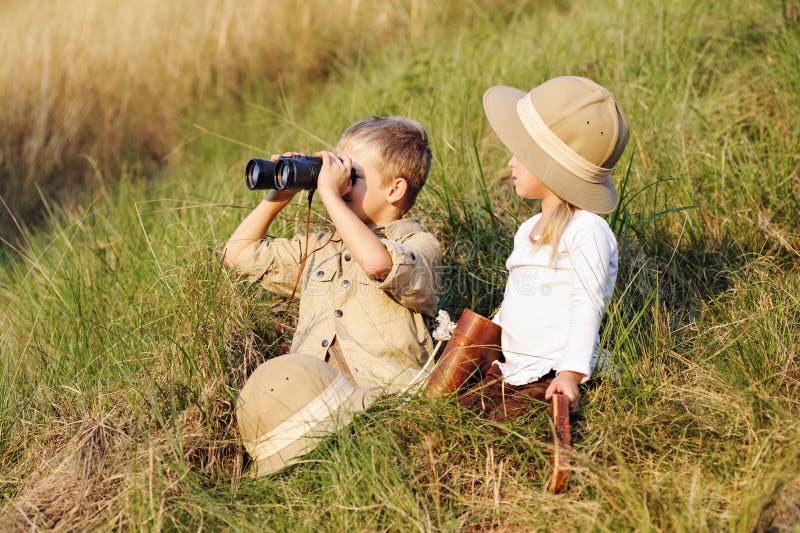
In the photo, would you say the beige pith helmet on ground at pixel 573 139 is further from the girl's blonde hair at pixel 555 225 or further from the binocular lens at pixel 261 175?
the binocular lens at pixel 261 175

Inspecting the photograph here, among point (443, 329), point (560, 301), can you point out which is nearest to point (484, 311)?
point (443, 329)

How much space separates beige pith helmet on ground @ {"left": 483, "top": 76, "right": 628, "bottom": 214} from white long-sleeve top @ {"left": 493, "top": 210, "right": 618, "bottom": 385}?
3.9 inches

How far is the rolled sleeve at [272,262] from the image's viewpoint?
299 centimetres

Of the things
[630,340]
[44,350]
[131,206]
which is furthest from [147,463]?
[131,206]

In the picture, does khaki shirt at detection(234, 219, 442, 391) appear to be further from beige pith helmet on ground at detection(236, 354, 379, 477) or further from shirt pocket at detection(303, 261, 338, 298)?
beige pith helmet on ground at detection(236, 354, 379, 477)

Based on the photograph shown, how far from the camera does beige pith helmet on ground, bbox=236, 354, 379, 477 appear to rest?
245 centimetres

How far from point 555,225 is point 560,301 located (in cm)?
24

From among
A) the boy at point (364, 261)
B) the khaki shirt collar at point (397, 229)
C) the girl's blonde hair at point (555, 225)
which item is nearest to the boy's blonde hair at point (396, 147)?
the boy at point (364, 261)

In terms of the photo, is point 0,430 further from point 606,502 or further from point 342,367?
point 606,502

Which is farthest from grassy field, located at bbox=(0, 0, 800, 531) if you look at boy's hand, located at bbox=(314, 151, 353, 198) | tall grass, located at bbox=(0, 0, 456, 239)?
tall grass, located at bbox=(0, 0, 456, 239)

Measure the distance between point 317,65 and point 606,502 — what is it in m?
4.60

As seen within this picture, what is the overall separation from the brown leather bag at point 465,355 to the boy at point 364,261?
14 cm

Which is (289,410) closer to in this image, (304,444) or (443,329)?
(304,444)

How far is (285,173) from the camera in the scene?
2.71 metres
